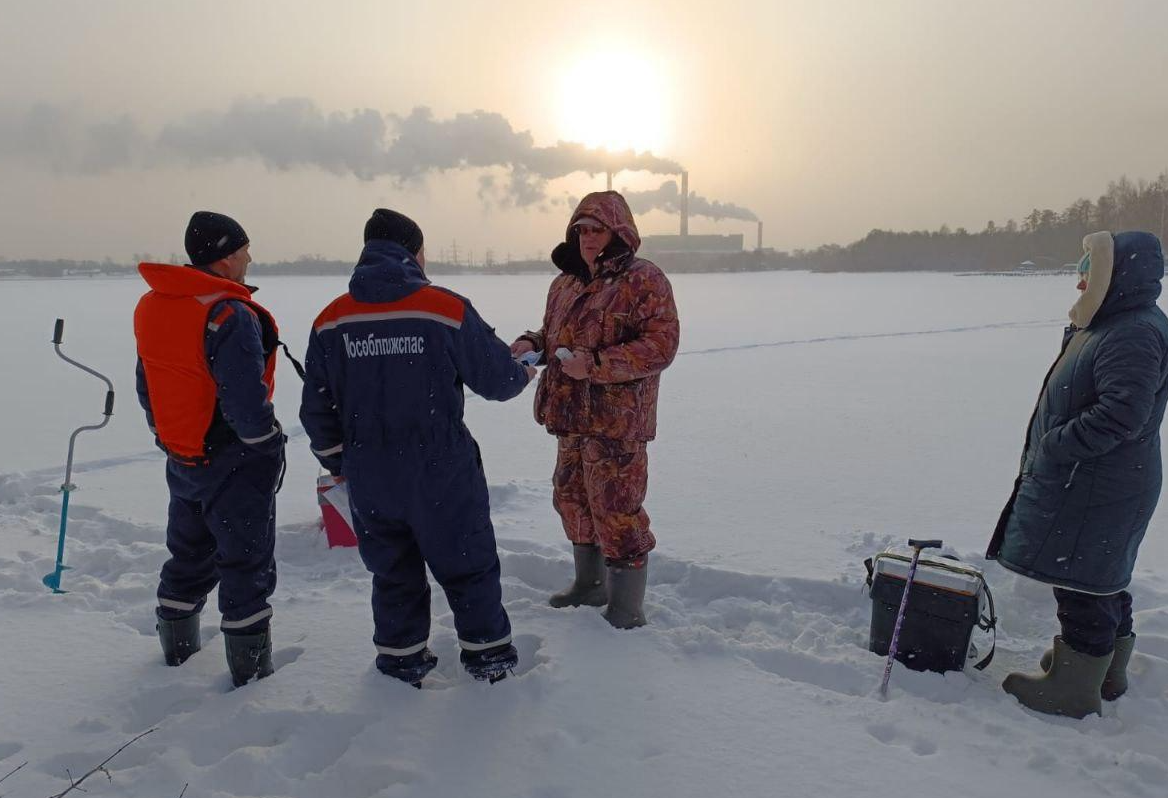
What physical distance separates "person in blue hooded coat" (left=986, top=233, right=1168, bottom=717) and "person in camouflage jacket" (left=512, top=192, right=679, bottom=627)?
1433mm

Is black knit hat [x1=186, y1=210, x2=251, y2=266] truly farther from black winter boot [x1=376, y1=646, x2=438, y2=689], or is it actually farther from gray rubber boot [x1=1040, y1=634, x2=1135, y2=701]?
gray rubber boot [x1=1040, y1=634, x2=1135, y2=701]

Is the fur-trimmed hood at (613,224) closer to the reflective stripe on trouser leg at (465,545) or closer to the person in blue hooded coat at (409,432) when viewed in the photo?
the person in blue hooded coat at (409,432)

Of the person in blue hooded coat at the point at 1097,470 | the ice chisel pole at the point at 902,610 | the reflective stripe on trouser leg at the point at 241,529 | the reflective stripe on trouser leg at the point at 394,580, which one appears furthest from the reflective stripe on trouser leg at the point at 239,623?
the person in blue hooded coat at the point at 1097,470

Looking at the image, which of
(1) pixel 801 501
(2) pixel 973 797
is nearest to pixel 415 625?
(2) pixel 973 797

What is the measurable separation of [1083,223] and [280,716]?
98.6 metres

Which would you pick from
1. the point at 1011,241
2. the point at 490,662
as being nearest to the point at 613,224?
the point at 490,662

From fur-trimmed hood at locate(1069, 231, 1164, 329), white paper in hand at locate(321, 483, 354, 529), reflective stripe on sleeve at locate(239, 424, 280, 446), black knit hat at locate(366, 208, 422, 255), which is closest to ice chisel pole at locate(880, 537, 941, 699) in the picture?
fur-trimmed hood at locate(1069, 231, 1164, 329)

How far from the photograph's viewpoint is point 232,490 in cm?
264

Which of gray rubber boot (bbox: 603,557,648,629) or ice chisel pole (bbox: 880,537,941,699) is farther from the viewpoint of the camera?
gray rubber boot (bbox: 603,557,648,629)

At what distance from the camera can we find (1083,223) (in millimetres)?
80375

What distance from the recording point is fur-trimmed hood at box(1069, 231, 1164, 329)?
239 centimetres

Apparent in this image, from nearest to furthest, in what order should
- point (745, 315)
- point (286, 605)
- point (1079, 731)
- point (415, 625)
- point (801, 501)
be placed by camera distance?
point (1079, 731) → point (415, 625) → point (286, 605) → point (801, 501) → point (745, 315)

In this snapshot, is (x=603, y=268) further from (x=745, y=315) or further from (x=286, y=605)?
(x=745, y=315)

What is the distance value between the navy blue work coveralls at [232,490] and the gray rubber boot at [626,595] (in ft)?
4.59
